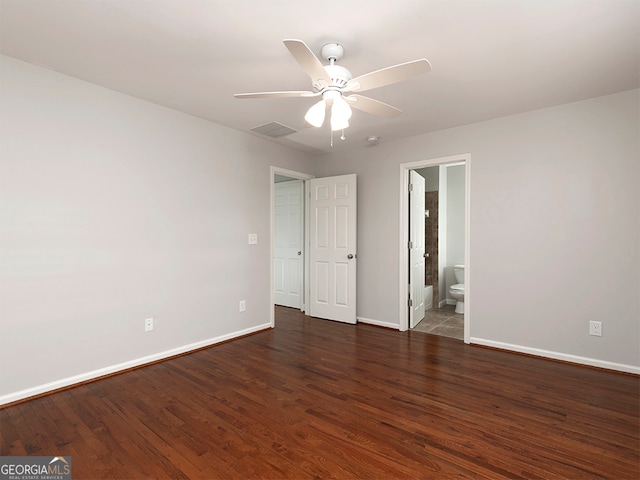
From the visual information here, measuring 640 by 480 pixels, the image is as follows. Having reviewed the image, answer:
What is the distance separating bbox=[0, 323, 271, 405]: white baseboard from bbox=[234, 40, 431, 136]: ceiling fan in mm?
2604

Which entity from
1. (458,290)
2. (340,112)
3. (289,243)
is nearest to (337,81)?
(340,112)

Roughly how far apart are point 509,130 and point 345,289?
9.16ft

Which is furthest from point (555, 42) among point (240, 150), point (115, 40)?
point (240, 150)

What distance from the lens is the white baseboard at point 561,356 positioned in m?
3.08

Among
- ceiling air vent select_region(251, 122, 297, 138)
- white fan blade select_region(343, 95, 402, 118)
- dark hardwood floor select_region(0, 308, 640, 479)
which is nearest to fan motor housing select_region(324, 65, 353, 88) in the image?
white fan blade select_region(343, 95, 402, 118)

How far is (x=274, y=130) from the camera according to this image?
4.07 metres

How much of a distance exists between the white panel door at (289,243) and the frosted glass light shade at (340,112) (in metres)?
3.06

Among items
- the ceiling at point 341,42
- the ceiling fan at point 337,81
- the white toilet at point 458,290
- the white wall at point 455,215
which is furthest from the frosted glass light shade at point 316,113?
the white wall at point 455,215

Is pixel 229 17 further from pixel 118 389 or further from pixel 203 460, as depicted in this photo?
pixel 118 389

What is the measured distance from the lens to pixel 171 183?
349cm

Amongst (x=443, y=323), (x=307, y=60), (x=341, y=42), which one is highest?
(x=341, y=42)

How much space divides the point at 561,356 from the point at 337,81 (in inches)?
133

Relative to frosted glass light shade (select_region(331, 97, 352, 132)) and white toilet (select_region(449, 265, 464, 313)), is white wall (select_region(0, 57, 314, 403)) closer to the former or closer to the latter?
frosted glass light shade (select_region(331, 97, 352, 132))

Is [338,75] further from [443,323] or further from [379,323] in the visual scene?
[443,323]
